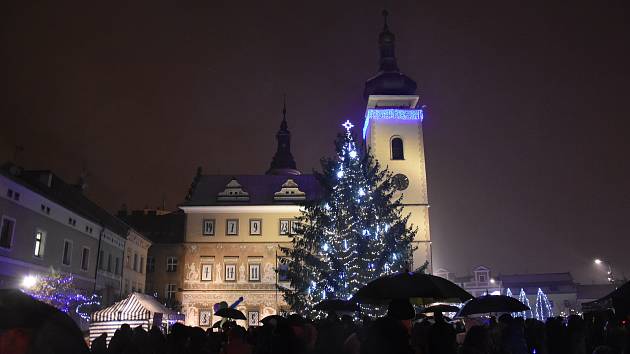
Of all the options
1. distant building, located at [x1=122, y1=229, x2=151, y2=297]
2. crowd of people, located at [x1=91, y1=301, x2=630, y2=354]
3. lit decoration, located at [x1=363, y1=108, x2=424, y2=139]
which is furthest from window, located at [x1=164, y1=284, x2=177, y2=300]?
crowd of people, located at [x1=91, y1=301, x2=630, y2=354]

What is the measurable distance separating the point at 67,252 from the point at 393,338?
30.5 m

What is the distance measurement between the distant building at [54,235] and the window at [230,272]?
1034 cm

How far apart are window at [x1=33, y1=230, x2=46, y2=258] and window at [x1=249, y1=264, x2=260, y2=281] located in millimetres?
22875

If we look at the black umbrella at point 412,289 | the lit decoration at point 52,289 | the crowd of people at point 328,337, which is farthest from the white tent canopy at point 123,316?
the black umbrella at point 412,289

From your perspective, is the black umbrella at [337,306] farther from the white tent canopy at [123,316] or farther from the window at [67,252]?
the window at [67,252]

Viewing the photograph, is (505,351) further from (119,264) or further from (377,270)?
(119,264)

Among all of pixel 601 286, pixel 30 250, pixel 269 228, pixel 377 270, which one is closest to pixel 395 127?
pixel 269 228

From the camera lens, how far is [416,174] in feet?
161

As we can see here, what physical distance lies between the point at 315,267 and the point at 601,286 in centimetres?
8955

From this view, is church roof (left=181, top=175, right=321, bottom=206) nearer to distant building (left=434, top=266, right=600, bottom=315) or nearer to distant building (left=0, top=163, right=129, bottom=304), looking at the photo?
distant building (left=0, top=163, right=129, bottom=304)

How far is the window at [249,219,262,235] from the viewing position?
5041 centimetres

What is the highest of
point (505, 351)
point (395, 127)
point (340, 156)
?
point (395, 127)

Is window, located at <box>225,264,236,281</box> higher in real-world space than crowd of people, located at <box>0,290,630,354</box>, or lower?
higher

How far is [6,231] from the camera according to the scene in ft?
81.6
